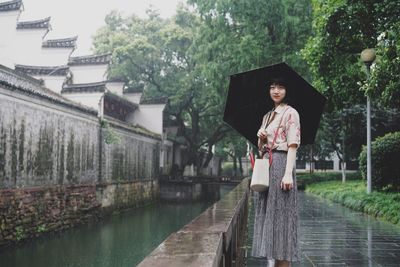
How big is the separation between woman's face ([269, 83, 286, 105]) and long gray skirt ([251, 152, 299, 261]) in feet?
1.44

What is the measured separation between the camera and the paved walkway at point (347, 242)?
5.09m

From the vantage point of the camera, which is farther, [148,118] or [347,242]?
[148,118]

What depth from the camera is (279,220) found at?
10.6ft

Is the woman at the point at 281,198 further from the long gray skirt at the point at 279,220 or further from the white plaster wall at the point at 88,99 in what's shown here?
the white plaster wall at the point at 88,99

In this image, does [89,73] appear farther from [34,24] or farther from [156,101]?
[156,101]

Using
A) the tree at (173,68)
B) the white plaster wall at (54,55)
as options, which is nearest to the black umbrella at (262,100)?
the white plaster wall at (54,55)

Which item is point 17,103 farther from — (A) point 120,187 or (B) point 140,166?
(B) point 140,166

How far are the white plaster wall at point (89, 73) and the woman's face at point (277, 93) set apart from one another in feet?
63.2

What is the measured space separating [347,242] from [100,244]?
7945mm

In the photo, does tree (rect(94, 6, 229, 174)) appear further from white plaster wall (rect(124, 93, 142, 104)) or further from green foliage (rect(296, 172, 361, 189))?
green foliage (rect(296, 172, 361, 189))

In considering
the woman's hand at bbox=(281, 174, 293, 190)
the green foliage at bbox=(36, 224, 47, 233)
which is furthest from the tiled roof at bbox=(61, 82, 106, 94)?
the woman's hand at bbox=(281, 174, 293, 190)

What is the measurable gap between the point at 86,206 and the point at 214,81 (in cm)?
804

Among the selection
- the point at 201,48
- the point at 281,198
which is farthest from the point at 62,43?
the point at 281,198

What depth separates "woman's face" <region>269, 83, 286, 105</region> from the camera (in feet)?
11.3
